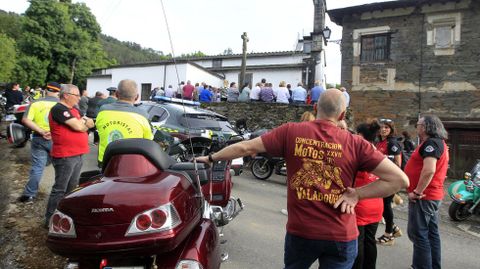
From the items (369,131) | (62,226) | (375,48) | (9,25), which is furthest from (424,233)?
(9,25)

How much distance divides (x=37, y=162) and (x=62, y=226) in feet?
12.1

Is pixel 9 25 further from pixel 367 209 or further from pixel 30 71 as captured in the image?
pixel 367 209

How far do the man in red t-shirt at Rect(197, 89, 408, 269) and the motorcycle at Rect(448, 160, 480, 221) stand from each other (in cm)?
600

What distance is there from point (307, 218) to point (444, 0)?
15.6 m

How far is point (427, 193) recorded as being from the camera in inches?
164

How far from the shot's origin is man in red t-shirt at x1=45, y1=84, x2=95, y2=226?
4727mm

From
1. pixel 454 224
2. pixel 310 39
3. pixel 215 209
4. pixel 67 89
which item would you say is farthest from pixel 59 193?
pixel 310 39

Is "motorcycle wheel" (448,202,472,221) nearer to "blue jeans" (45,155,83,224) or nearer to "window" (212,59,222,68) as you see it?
"blue jeans" (45,155,83,224)

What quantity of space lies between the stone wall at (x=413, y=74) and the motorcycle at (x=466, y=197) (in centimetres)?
837

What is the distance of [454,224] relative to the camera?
737 centimetres

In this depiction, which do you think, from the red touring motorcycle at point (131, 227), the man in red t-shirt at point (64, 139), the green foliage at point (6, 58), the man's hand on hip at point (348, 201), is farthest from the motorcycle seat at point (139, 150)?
the green foliage at point (6, 58)

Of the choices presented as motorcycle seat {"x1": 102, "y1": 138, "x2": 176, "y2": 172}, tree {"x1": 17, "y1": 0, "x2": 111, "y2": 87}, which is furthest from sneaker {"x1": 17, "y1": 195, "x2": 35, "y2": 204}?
tree {"x1": 17, "y1": 0, "x2": 111, "y2": 87}

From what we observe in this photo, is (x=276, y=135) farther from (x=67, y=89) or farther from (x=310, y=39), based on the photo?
(x=310, y=39)

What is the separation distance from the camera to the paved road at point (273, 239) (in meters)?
4.76
